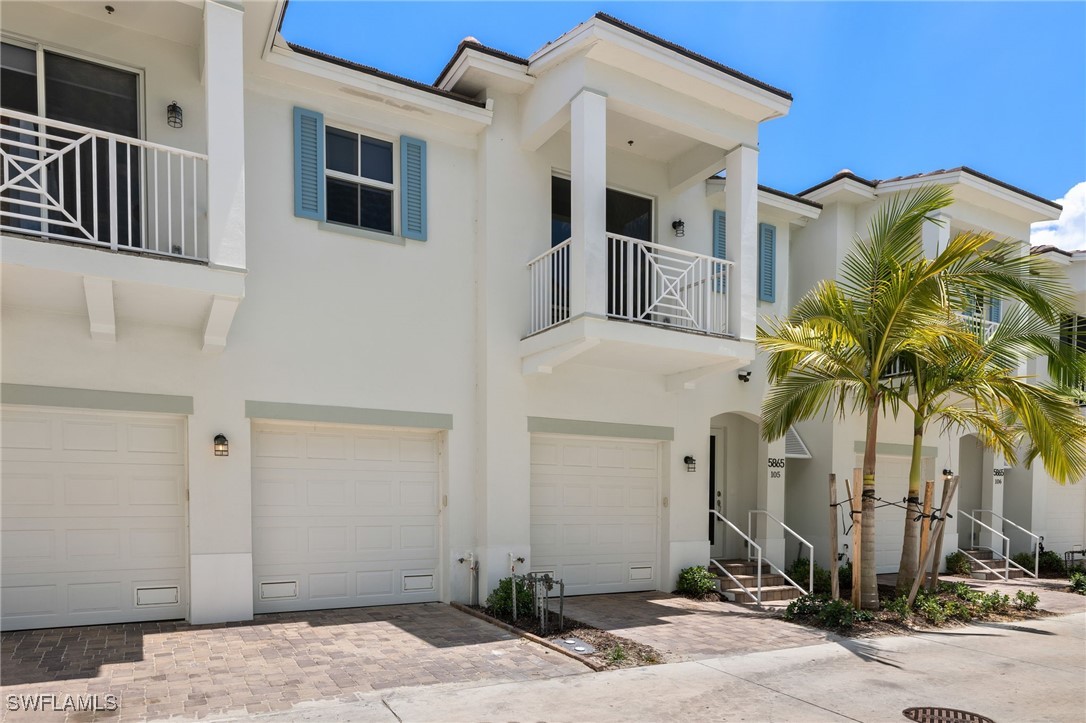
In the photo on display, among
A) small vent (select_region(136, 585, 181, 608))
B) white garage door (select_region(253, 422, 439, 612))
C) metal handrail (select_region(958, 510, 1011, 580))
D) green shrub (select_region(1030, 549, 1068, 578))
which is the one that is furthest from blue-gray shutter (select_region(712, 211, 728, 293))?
green shrub (select_region(1030, 549, 1068, 578))

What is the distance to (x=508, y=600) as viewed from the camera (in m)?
8.70

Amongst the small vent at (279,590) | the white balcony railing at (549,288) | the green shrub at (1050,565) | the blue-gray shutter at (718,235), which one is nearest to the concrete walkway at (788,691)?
the small vent at (279,590)

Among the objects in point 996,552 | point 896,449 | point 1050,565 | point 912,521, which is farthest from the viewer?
point 1050,565

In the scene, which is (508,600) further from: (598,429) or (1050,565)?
(1050,565)

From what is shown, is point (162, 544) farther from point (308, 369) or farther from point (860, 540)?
point (860, 540)

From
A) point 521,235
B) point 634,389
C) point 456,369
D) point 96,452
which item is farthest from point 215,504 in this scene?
point 634,389

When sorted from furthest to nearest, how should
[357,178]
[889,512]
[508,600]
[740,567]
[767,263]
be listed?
[889,512]
[767,263]
[740,567]
[357,178]
[508,600]

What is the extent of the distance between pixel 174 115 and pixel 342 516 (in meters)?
5.11

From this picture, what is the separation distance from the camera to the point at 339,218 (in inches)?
358

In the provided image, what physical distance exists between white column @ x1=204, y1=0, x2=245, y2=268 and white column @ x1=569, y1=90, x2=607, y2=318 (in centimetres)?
388

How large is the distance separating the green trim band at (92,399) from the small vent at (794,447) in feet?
31.9

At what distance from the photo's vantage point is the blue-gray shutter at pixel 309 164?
874cm

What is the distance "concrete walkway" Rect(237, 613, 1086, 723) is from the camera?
5621 millimetres

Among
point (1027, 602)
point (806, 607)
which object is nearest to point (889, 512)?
point (1027, 602)
